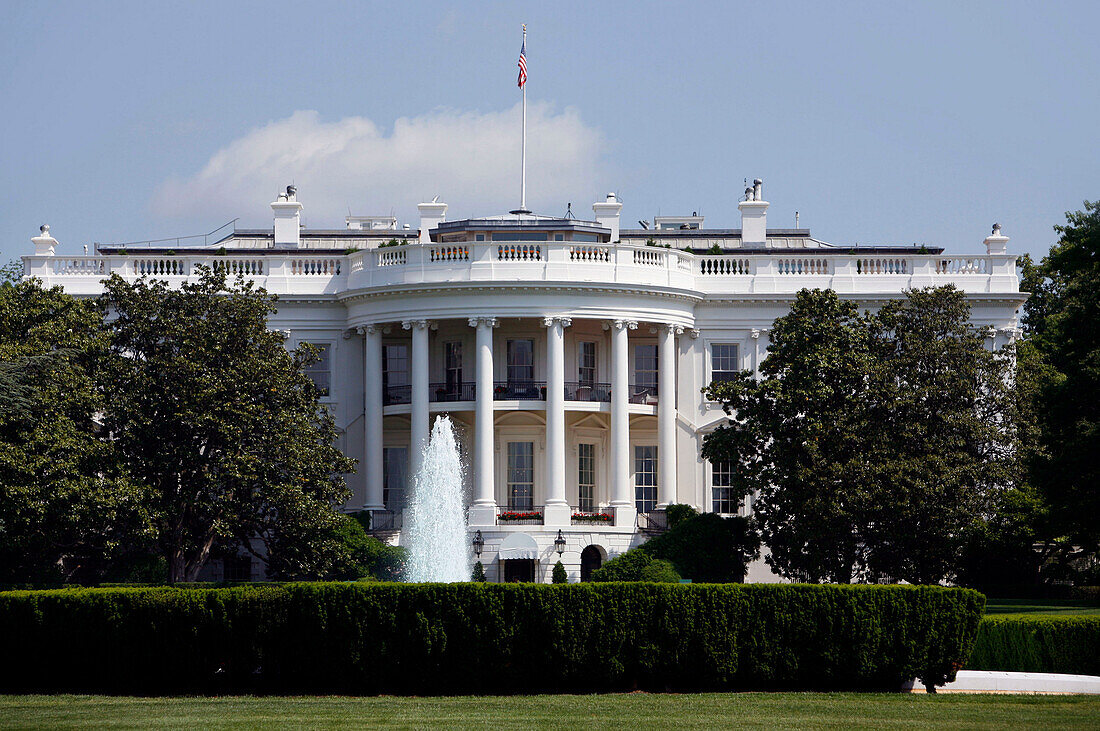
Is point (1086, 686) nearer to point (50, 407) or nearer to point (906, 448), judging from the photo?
point (906, 448)

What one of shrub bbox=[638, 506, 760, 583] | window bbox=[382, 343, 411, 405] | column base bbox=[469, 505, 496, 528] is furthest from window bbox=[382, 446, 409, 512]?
shrub bbox=[638, 506, 760, 583]

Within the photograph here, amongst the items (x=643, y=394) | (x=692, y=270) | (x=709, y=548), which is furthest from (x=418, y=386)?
(x=709, y=548)

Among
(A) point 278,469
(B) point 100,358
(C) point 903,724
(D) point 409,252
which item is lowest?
(C) point 903,724

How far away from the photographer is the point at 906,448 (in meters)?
48.1

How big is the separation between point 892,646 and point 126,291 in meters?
28.0

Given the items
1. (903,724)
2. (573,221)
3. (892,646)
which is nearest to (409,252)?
(573,221)

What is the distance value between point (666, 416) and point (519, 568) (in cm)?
753

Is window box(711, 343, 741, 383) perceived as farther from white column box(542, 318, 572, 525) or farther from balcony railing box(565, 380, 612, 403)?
white column box(542, 318, 572, 525)

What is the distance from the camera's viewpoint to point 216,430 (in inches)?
1879

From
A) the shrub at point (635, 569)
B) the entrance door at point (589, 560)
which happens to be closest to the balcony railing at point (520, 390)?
the entrance door at point (589, 560)

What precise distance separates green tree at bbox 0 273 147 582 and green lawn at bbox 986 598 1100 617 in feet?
76.2

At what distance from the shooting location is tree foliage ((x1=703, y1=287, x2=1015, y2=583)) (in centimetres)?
4712

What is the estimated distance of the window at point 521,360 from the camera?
59.2m

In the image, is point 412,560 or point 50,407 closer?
point 50,407
